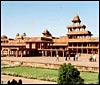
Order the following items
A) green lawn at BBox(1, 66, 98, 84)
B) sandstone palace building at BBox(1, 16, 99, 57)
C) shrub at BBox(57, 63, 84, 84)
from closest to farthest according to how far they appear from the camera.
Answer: shrub at BBox(57, 63, 84, 84), green lawn at BBox(1, 66, 98, 84), sandstone palace building at BBox(1, 16, 99, 57)

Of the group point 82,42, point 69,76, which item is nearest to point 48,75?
point 69,76

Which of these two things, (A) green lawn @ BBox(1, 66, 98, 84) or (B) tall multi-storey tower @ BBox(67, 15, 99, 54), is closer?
(A) green lawn @ BBox(1, 66, 98, 84)

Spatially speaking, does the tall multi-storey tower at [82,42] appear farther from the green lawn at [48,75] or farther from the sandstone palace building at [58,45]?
the green lawn at [48,75]

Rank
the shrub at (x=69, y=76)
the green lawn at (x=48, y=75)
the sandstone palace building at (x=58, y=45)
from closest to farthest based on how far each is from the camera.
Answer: the shrub at (x=69, y=76), the green lawn at (x=48, y=75), the sandstone palace building at (x=58, y=45)

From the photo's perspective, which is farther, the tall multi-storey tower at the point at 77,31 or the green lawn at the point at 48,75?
the tall multi-storey tower at the point at 77,31

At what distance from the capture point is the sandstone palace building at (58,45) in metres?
35.0

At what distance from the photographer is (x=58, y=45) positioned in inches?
1469

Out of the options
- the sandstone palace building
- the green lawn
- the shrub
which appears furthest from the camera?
the sandstone palace building

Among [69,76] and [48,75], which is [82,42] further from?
[69,76]

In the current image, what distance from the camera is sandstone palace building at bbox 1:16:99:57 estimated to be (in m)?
35.0

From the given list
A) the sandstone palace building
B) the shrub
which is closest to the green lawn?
the shrub

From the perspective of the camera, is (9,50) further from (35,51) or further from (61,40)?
(61,40)

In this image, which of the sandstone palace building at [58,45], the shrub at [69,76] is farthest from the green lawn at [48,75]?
the sandstone palace building at [58,45]

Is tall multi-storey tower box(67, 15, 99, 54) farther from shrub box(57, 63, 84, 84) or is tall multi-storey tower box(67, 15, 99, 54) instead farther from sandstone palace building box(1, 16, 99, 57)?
shrub box(57, 63, 84, 84)
